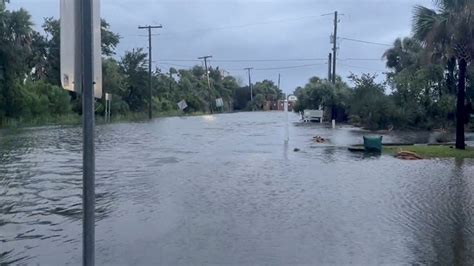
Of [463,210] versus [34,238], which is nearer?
[34,238]

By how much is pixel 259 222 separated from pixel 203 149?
45.3 ft

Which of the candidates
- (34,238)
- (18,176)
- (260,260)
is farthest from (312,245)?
(18,176)

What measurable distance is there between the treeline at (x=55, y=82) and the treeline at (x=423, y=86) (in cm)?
1299

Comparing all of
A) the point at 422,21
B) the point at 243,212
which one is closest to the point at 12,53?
the point at 422,21

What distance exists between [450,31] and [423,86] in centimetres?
2128

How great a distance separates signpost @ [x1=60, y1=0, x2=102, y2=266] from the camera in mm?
3234

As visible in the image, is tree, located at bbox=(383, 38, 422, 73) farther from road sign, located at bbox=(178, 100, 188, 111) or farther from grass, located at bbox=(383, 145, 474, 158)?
road sign, located at bbox=(178, 100, 188, 111)

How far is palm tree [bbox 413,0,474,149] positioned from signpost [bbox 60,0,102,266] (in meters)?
19.0

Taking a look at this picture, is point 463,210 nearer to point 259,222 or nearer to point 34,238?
point 259,222

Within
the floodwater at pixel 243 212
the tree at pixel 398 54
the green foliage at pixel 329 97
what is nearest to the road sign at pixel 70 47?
the floodwater at pixel 243 212

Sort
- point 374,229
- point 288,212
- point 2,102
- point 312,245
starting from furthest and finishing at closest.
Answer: point 2,102 → point 288,212 → point 374,229 → point 312,245

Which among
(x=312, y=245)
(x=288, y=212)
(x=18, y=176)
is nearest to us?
(x=312, y=245)

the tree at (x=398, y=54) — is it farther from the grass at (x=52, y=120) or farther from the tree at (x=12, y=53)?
the tree at (x=12, y=53)

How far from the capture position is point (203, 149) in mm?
22844
